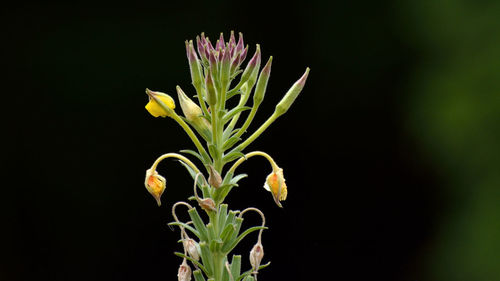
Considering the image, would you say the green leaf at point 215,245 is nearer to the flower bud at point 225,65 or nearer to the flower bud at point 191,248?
the flower bud at point 191,248

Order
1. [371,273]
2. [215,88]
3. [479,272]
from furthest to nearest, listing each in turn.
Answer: [371,273] → [479,272] → [215,88]

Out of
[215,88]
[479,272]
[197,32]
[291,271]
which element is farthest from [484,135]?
[215,88]

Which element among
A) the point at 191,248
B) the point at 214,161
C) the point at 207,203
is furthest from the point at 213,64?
the point at 191,248

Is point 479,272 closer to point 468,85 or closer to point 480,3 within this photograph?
point 468,85

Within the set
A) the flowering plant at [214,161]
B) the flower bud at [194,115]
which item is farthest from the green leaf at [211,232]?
the flower bud at [194,115]

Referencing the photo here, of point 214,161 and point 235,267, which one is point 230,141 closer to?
point 214,161
